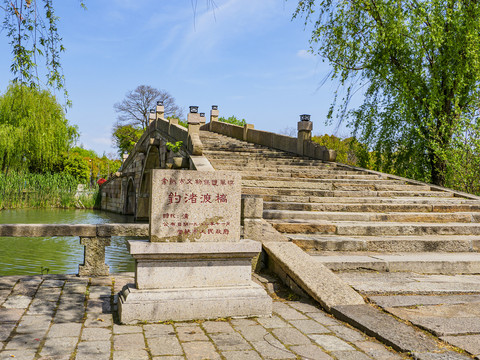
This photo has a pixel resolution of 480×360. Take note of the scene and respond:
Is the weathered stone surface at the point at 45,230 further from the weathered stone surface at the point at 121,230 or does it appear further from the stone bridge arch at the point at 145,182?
the stone bridge arch at the point at 145,182

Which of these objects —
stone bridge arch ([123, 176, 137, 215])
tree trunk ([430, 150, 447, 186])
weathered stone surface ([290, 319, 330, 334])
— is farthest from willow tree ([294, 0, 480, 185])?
stone bridge arch ([123, 176, 137, 215])

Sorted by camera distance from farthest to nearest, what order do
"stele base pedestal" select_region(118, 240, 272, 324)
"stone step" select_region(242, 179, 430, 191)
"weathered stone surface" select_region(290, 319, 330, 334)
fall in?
"stone step" select_region(242, 179, 430, 191)
"stele base pedestal" select_region(118, 240, 272, 324)
"weathered stone surface" select_region(290, 319, 330, 334)

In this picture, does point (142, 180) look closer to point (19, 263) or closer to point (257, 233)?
point (19, 263)

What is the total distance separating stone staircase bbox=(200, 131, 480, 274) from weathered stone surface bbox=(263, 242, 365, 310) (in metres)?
0.39

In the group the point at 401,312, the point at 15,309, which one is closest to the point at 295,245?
Result: the point at 401,312

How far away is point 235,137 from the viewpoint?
20.4m

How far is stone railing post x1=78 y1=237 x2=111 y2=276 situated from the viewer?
5.70 meters

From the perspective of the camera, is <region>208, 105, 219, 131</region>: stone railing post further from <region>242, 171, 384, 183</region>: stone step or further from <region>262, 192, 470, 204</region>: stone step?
<region>262, 192, 470, 204</region>: stone step

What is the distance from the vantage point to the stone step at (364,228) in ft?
22.9

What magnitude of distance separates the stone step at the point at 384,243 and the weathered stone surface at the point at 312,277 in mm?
627

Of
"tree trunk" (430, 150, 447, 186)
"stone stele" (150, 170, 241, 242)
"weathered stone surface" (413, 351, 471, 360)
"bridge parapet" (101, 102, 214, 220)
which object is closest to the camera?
"weathered stone surface" (413, 351, 471, 360)

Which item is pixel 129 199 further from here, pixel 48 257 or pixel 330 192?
pixel 330 192

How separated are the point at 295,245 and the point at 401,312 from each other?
1877 millimetres

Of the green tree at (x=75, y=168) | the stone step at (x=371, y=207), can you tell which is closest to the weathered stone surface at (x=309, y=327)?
the stone step at (x=371, y=207)
